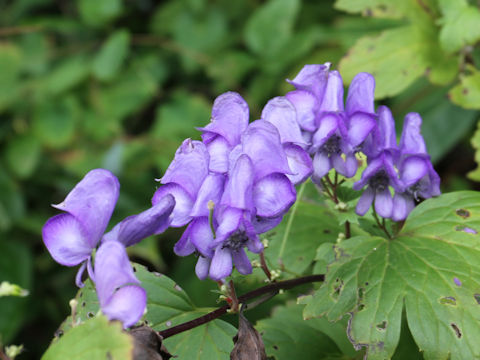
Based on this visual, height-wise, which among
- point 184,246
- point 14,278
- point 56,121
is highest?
point 184,246

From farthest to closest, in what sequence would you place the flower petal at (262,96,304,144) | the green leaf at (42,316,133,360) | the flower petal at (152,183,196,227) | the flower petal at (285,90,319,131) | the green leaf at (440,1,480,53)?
the green leaf at (440,1,480,53) → the flower petal at (285,90,319,131) → the flower petal at (262,96,304,144) → the flower petal at (152,183,196,227) → the green leaf at (42,316,133,360)

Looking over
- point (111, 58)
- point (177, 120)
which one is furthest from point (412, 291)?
point (111, 58)

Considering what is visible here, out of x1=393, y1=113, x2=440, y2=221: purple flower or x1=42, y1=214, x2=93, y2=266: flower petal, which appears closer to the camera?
x1=42, y1=214, x2=93, y2=266: flower petal

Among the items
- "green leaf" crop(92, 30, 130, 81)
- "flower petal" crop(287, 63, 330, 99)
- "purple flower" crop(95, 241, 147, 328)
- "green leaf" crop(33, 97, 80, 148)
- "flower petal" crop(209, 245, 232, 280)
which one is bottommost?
"green leaf" crop(33, 97, 80, 148)

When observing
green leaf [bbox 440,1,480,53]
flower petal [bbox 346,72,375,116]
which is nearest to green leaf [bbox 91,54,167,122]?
green leaf [bbox 440,1,480,53]

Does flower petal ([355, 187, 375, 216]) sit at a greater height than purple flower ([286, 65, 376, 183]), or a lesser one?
lesser

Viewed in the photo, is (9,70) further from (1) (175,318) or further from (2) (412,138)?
(2) (412,138)

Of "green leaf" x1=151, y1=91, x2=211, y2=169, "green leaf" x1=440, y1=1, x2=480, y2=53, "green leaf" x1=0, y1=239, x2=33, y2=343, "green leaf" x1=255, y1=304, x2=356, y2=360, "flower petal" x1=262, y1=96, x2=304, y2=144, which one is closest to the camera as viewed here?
"flower petal" x1=262, y1=96, x2=304, y2=144

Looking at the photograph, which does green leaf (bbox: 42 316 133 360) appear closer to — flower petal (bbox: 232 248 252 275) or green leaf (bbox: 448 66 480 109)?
flower petal (bbox: 232 248 252 275)
